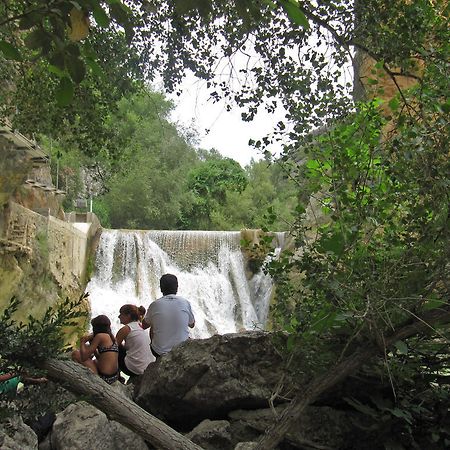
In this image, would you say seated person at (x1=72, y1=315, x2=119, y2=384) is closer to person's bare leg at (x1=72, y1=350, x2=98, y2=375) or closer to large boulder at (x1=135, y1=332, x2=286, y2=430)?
person's bare leg at (x1=72, y1=350, x2=98, y2=375)

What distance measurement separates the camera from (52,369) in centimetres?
294

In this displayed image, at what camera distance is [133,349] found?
558 centimetres

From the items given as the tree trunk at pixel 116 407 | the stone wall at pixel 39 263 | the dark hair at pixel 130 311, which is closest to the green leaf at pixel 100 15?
the tree trunk at pixel 116 407

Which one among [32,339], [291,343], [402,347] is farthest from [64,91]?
[402,347]

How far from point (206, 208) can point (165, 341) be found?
27255 mm

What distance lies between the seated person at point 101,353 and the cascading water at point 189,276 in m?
10.1

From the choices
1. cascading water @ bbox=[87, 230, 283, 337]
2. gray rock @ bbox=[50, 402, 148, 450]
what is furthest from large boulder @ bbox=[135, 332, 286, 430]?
cascading water @ bbox=[87, 230, 283, 337]

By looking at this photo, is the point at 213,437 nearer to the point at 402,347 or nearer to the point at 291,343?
the point at 291,343

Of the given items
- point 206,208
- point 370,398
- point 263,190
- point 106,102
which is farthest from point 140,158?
point 370,398

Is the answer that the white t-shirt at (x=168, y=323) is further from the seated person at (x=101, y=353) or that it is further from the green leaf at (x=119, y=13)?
the green leaf at (x=119, y=13)

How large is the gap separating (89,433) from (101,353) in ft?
4.47

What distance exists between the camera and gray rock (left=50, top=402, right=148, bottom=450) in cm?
397

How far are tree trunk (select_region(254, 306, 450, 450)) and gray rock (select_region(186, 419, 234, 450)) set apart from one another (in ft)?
1.81

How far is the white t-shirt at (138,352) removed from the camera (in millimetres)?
5539
